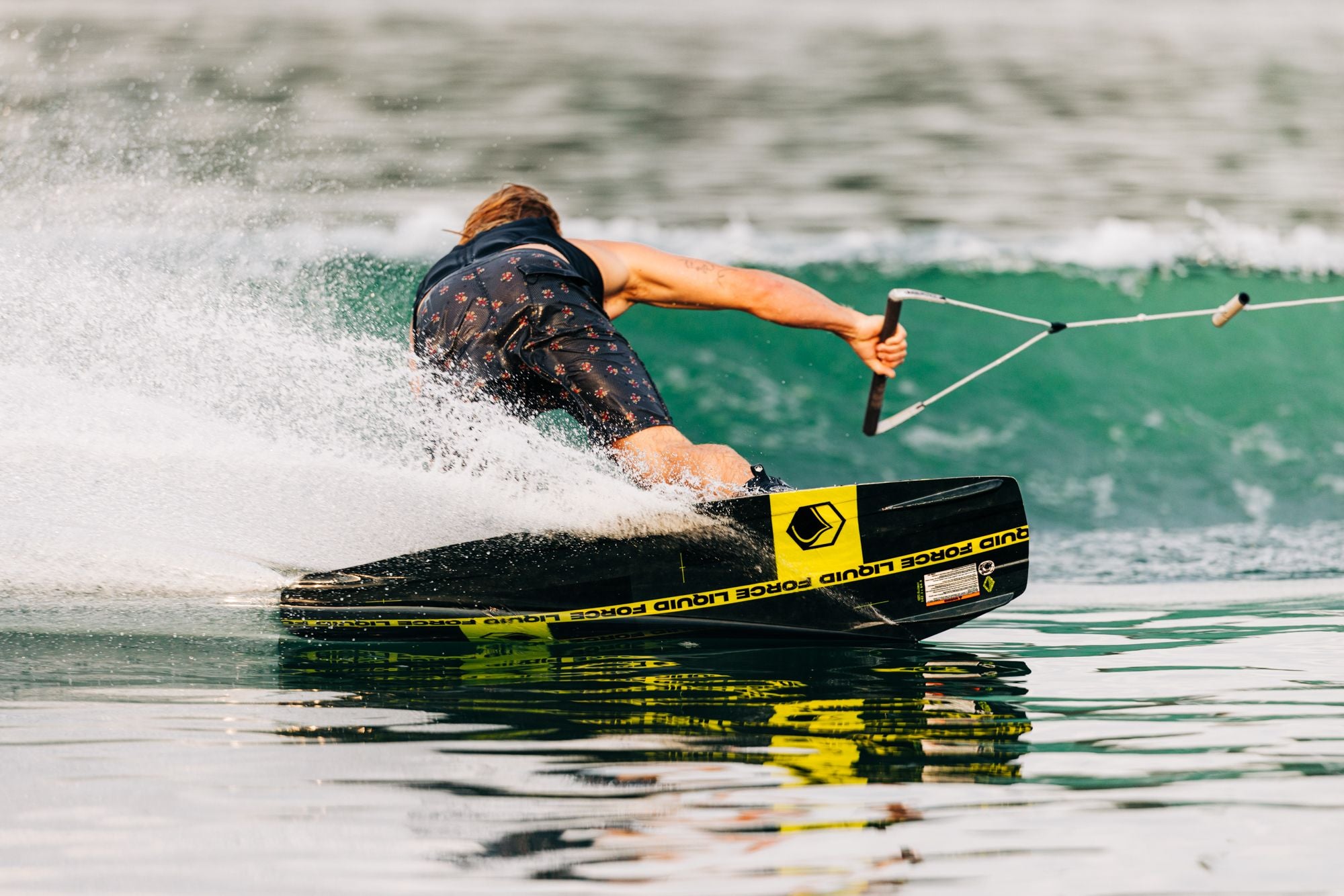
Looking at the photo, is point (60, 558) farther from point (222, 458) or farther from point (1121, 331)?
point (1121, 331)

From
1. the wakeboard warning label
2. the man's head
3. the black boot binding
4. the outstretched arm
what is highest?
the man's head

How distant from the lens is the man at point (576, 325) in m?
4.68

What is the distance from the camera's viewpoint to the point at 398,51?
99.0ft

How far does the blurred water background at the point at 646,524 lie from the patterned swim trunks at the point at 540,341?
21 cm

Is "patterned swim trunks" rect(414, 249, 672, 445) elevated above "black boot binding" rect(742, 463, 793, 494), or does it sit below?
above

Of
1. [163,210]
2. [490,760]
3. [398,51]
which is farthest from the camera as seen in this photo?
[398,51]

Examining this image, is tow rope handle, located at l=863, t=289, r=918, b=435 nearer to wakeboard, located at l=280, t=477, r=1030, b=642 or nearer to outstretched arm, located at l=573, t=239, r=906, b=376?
outstretched arm, located at l=573, t=239, r=906, b=376

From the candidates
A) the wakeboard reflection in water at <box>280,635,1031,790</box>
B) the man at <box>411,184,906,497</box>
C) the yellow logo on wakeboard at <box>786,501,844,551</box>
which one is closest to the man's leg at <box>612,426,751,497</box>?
the man at <box>411,184,906,497</box>

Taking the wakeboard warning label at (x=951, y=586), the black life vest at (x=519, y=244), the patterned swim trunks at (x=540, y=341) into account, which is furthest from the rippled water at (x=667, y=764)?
the black life vest at (x=519, y=244)

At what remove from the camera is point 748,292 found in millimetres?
5227

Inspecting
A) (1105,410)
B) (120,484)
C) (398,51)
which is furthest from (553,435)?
(398,51)

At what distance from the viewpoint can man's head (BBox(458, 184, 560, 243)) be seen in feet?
17.0

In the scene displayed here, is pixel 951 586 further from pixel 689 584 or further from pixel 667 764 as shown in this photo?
pixel 667 764

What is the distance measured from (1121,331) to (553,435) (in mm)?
6736
